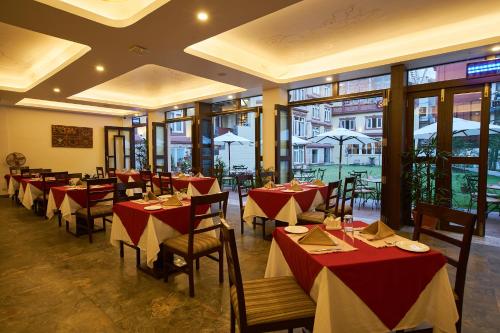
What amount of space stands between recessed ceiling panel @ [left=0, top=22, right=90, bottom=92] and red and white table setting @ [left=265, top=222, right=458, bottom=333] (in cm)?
472

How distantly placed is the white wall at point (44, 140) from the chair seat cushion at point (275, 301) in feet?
33.2

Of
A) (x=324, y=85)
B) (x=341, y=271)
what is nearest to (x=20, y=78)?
(x=324, y=85)

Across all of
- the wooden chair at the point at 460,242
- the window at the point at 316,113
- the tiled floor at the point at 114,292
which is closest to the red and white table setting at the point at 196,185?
the tiled floor at the point at 114,292

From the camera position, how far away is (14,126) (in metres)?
8.73

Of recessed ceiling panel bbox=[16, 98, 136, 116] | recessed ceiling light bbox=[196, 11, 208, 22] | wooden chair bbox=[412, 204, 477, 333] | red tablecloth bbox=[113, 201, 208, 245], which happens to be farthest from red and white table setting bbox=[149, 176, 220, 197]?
recessed ceiling panel bbox=[16, 98, 136, 116]

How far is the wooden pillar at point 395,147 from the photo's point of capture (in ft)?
15.7

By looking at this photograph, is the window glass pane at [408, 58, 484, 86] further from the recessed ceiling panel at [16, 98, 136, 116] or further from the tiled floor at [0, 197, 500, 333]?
the recessed ceiling panel at [16, 98, 136, 116]

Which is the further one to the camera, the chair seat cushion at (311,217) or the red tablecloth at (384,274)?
the chair seat cushion at (311,217)

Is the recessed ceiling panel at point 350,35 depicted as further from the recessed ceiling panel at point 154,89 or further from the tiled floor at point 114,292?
the tiled floor at point 114,292

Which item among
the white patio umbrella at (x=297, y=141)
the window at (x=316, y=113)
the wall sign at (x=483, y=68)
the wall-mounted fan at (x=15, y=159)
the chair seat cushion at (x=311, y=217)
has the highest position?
the window at (x=316, y=113)

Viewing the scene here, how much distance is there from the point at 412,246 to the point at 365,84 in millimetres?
4511

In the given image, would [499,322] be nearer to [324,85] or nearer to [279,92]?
[324,85]

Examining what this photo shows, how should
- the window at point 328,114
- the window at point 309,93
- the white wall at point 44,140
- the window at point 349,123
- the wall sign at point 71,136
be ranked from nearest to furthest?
the window at point 309,93 < the white wall at point 44,140 < the wall sign at point 71,136 < the window at point 349,123 < the window at point 328,114

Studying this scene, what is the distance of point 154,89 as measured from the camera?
802 cm
